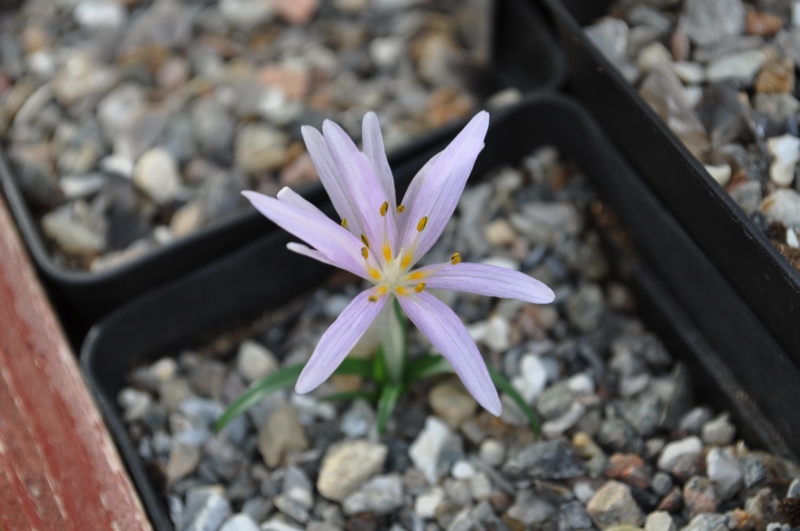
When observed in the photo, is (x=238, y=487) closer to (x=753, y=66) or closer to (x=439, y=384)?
(x=439, y=384)

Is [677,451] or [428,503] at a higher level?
[428,503]

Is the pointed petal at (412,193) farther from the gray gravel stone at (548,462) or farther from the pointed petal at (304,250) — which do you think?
the gray gravel stone at (548,462)

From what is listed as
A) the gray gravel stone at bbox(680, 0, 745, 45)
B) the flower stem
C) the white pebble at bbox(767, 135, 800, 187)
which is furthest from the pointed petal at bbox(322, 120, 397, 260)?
the gray gravel stone at bbox(680, 0, 745, 45)

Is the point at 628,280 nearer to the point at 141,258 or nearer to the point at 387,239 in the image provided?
the point at 387,239

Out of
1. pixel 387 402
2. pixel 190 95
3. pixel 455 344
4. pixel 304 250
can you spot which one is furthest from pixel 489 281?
pixel 190 95

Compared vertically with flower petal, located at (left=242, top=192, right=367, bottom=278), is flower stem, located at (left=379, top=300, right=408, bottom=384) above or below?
below

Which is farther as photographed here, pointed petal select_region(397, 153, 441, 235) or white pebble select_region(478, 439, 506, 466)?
white pebble select_region(478, 439, 506, 466)

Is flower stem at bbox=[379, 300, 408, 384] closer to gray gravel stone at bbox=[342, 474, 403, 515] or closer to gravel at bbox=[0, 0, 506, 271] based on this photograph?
gray gravel stone at bbox=[342, 474, 403, 515]

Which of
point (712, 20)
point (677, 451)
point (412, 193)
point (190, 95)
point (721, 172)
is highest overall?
point (190, 95)
